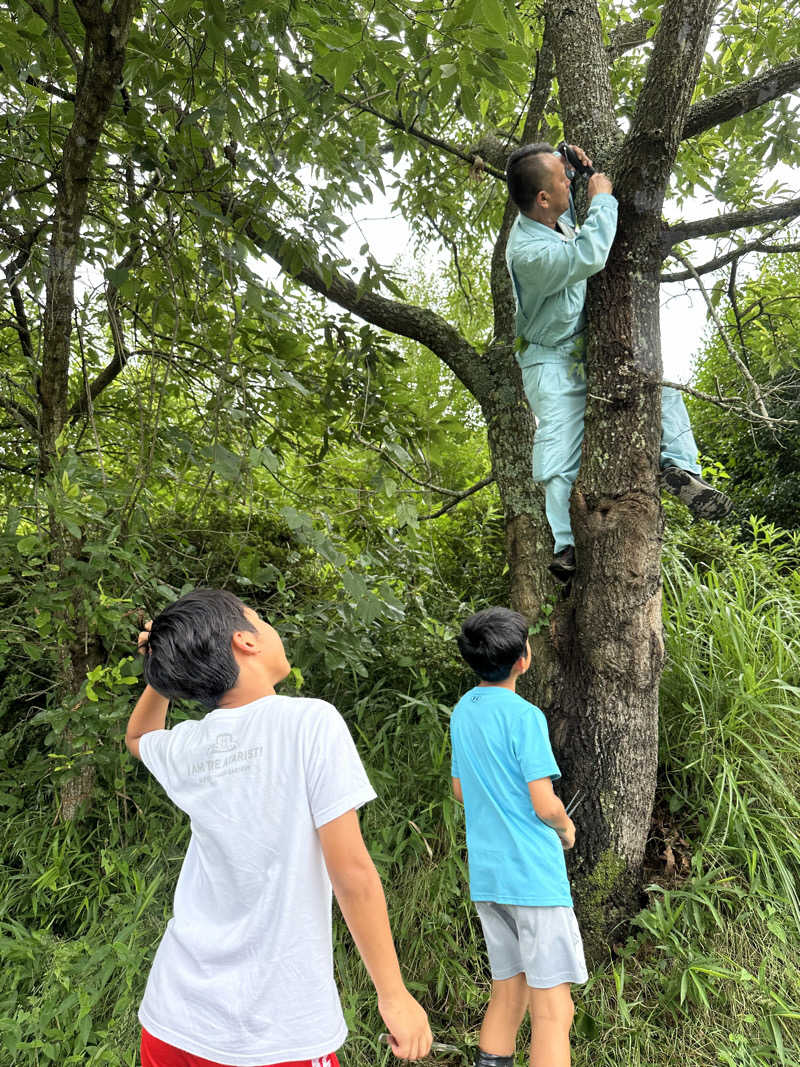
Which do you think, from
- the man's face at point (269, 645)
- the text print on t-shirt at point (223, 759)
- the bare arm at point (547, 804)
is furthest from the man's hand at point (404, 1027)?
the bare arm at point (547, 804)

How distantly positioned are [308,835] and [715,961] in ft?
5.83

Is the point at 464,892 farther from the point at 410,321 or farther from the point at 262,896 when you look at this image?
the point at 410,321

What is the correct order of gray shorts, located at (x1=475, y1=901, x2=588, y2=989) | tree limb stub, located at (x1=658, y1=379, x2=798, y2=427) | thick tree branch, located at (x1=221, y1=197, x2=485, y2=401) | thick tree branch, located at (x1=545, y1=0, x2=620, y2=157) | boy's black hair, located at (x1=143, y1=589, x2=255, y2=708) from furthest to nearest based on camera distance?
1. thick tree branch, located at (x1=221, y1=197, x2=485, y2=401)
2. thick tree branch, located at (x1=545, y1=0, x2=620, y2=157)
3. gray shorts, located at (x1=475, y1=901, x2=588, y2=989)
4. tree limb stub, located at (x1=658, y1=379, x2=798, y2=427)
5. boy's black hair, located at (x1=143, y1=589, x2=255, y2=708)

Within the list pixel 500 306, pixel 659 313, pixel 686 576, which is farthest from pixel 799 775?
pixel 500 306

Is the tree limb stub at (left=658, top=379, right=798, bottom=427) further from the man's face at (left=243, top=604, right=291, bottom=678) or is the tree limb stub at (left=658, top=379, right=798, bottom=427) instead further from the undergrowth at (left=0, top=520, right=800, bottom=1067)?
the undergrowth at (left=0, top=520, right=800, bottom=1067)

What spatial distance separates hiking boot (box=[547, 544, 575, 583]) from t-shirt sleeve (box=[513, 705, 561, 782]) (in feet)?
1.87

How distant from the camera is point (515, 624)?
231 centimetres

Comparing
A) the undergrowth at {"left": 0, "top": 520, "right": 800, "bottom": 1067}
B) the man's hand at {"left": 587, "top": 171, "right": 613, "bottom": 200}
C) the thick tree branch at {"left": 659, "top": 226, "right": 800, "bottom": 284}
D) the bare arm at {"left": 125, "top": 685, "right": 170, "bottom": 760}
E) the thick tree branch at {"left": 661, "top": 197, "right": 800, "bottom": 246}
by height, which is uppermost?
the man's hand at {"left": 587, "top": 171, "right": 613, "bottom": 200}

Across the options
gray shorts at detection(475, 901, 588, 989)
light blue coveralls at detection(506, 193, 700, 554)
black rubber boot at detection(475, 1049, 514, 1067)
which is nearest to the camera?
gray shorts at detection(475, 901, 588, 989)

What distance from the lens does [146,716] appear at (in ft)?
5.24

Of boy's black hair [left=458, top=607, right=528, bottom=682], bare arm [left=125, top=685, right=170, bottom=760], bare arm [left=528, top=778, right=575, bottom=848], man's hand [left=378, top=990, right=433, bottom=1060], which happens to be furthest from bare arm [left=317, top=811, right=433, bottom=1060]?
boy's black hair [left=458, top=607, right=528, bottom=682]

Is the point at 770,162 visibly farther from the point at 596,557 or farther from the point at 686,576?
the point at 596,557

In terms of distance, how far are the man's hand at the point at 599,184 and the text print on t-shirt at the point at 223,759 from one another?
207 centimetres

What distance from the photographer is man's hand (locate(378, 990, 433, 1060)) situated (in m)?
1.20
